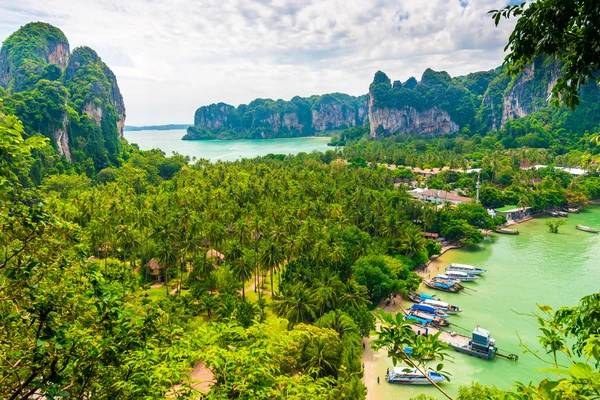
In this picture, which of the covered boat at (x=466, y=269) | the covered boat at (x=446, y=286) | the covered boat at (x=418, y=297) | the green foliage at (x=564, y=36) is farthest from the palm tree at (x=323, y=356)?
the covered boat at (x=466, y=269)

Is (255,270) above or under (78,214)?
under

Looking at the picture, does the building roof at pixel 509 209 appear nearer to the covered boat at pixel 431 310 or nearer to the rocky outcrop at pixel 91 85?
the covered boat at pixel 431 310

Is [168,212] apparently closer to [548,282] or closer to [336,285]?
[336,285]

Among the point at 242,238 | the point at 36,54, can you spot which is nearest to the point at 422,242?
the point at 242,238

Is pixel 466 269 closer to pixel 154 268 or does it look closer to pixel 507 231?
pixel 507 231

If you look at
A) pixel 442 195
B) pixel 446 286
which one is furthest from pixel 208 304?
pixel 442 195

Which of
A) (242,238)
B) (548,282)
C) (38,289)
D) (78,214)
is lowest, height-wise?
(548,282)
